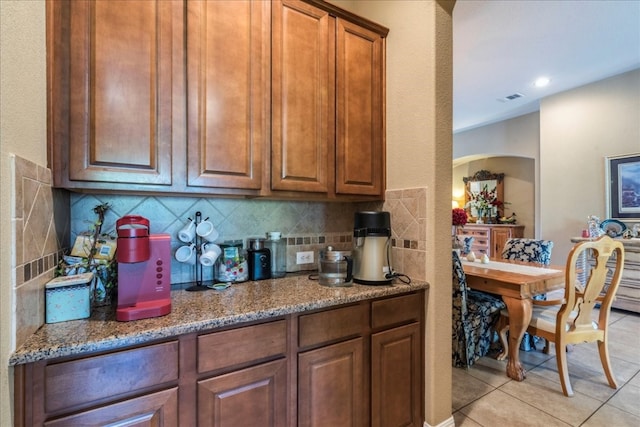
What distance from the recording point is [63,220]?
1.28 m

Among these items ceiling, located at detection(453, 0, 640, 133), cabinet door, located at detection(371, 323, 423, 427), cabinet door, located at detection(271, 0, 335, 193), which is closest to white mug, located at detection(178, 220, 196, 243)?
cabinet door, located at detection(271, 0, 335, 193)

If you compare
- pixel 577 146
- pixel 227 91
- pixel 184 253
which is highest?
pixel 577 146

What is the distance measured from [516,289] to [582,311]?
1.67ft

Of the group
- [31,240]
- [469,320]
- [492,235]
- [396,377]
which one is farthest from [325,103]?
[492,235]

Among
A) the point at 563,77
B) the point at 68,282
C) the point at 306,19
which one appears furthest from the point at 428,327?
the point at 563,77

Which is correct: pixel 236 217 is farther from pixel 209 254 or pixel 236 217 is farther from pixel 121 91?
pixel 121 91

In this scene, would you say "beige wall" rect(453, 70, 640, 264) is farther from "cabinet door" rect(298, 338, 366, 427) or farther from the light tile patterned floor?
"cabinet door" rect(298, 338, 366, 427)

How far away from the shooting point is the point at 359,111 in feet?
5.99

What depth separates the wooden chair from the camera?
207 centimetres

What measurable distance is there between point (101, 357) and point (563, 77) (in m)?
5.80

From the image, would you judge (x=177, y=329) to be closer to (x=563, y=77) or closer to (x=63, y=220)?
(x=63, y=220)

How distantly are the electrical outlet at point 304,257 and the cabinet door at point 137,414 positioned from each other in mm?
1079

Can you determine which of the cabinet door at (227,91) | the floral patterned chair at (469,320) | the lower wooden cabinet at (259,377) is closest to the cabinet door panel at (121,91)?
the cabinet door at (227,91)

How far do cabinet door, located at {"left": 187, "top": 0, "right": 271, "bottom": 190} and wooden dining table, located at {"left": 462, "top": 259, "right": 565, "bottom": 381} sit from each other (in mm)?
2115
